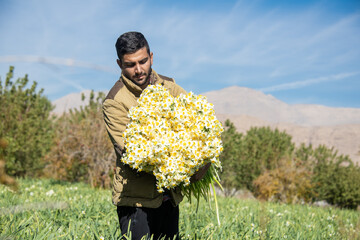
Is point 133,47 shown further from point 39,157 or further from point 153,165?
point 39,157

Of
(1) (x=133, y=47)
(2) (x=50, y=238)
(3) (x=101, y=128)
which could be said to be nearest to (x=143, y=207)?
(2) (x=50, y=238)

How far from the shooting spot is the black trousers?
9.05 feet

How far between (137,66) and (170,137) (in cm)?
77

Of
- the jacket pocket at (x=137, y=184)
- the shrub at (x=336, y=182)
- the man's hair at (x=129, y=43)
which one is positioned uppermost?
the man's hair at (x=129, y=43)

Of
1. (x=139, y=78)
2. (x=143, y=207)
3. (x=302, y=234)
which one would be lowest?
(x=302, y=234)

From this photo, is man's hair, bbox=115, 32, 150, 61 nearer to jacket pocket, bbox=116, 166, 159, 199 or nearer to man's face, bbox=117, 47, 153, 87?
man's face, bbox=117, 47, 153, 87

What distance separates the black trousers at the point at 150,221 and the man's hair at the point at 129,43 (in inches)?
55.8

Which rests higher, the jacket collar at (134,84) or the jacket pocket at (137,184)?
the jacket collar at (134,84)

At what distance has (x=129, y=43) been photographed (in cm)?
269

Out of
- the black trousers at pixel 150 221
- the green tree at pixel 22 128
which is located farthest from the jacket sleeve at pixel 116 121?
the green tree at pixel 22 128

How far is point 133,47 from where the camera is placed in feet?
8.82

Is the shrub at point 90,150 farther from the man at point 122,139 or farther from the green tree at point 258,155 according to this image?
the green tree at point 258,155

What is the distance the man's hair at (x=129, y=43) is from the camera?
8.82 feet

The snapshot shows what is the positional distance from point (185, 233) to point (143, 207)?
5.42 feet
